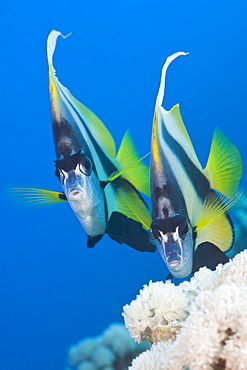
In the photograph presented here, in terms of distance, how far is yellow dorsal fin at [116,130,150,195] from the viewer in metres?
2.30

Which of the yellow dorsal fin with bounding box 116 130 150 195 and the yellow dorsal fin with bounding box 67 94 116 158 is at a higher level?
the yellow dorsal fin with bounding box 67 94 116 158

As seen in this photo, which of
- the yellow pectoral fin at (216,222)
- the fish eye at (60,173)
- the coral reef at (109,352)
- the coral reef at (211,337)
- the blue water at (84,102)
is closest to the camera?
the coral reef at (211,337)

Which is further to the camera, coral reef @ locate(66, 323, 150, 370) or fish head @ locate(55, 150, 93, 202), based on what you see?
coral reef @ locate(66, 323, 150, 370)

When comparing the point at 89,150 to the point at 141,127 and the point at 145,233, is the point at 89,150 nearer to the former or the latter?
the point at 145,233

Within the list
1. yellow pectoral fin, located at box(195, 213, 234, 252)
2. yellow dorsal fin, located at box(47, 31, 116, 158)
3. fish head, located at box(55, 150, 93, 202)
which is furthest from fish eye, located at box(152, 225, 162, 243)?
yellow dorsal fin, located at box(47, 31, 116, 158)

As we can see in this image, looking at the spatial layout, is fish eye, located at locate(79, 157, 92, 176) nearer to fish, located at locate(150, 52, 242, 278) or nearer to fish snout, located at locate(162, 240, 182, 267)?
fish, located at locate(150, 52, 242, 278)

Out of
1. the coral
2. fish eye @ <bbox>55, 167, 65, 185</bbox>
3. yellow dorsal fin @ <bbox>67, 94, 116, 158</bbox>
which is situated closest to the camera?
the coral

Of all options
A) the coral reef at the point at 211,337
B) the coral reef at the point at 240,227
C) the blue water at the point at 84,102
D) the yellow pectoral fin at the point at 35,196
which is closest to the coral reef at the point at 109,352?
the coral reef at the point at 240,227

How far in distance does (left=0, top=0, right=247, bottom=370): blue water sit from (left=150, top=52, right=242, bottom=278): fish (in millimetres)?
11033

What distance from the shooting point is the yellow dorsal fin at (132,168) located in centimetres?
230

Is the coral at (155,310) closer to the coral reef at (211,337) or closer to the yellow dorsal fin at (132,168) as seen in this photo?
the coral reef at (211,337)

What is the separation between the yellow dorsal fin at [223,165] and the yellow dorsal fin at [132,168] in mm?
429

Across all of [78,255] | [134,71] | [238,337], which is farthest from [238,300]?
[134,71]

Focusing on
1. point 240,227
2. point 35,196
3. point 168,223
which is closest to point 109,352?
point 240,227
